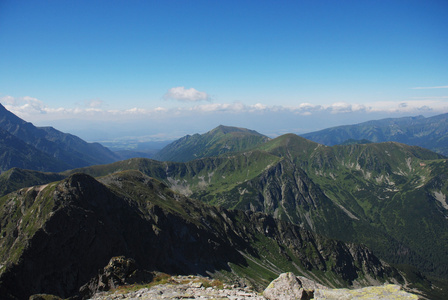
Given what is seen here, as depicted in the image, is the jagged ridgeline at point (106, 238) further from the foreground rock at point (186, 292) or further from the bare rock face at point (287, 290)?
the bare rock face at point (287, 290)

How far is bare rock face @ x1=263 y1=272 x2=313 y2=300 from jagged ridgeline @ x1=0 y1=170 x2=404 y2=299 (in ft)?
171

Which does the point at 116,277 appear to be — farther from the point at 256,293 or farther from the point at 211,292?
the point at 256,293

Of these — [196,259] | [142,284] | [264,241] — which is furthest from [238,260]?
[142,284]

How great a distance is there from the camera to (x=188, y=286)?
29.8m

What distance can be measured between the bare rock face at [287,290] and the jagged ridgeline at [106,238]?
171 feet

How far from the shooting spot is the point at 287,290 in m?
22.9

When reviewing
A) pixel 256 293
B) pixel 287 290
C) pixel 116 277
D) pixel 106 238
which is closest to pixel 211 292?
pixel 256 293

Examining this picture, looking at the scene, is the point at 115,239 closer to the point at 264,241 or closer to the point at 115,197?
the point at 115,197

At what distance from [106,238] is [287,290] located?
8319 cm

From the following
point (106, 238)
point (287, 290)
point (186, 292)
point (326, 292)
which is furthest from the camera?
point (106, 238)

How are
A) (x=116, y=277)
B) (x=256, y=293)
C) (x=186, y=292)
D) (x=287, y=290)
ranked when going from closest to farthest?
(x=287, y=290), (x=256, y=293), (x=186, y=292), (x=116, y=277)

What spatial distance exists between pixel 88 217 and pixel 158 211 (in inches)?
1847

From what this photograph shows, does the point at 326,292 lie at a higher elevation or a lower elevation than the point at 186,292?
higher

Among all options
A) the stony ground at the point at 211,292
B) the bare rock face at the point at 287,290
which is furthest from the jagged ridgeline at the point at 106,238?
the bare rock face at the point at 287,290
